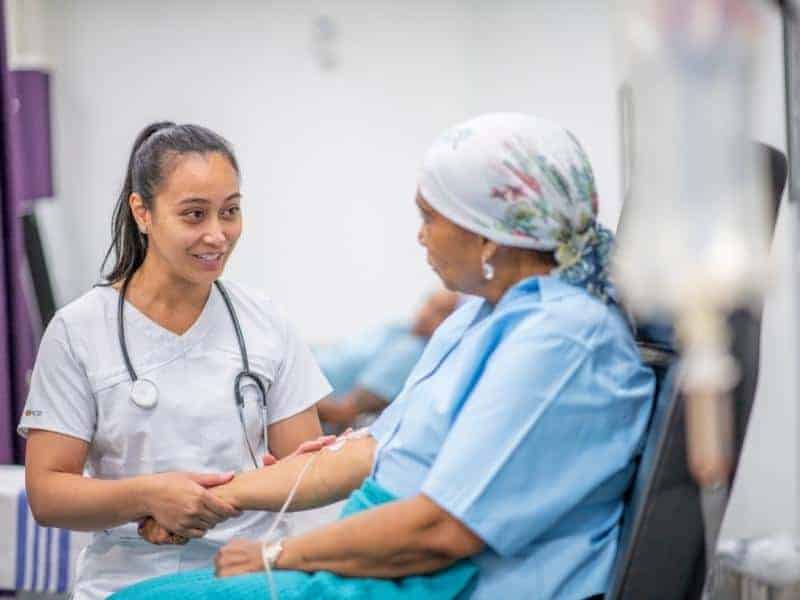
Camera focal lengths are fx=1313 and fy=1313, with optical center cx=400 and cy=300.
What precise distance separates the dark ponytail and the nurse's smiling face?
16 mm

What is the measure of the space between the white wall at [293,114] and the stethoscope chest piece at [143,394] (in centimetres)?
433

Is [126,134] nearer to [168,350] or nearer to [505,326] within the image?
[168,350]

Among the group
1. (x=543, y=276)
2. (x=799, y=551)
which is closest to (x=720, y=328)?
(x=543, y=276)

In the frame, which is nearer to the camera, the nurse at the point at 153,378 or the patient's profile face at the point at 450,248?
the patient's profile face at the point at 450,248

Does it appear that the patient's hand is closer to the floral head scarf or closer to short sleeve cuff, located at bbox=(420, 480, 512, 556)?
short sleeve cuff, located at bbox=(420, 480, 512, 556)

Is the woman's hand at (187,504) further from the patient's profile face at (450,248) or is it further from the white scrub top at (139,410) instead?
the patient's profile face at (450,248)

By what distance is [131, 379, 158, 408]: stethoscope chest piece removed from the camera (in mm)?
2111

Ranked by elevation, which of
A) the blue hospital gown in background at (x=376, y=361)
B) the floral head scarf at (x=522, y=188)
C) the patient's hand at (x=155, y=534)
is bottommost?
the blue hospital gown in background at (x=376, y=361)

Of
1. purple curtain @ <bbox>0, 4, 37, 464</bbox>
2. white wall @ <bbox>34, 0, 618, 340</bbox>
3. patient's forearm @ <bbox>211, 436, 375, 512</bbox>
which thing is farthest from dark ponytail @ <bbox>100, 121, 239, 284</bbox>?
white wall @ <bbox>34, 0, 618, 340</bbox>

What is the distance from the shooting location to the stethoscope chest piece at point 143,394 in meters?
2.11

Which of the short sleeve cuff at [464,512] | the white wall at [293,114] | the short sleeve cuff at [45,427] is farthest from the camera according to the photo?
the white wall at [293,114]

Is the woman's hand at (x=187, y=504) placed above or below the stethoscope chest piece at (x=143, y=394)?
below

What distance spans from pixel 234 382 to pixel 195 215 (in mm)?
288

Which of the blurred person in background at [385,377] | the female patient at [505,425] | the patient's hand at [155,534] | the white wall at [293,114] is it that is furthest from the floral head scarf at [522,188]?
the white wall at [293,114]
